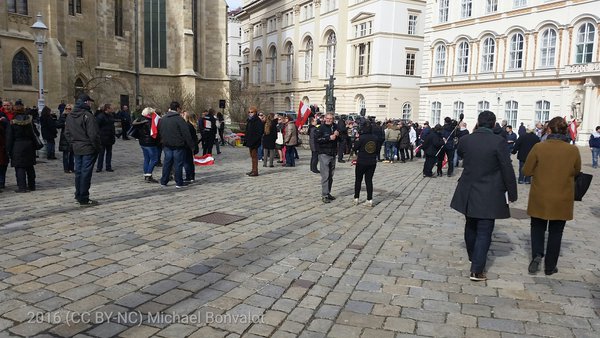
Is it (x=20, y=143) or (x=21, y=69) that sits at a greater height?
(x=21, y=69)

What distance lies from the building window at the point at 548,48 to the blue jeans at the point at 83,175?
3502cm

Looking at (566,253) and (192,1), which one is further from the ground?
(192,1)

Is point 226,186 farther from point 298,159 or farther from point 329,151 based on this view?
point 298,159

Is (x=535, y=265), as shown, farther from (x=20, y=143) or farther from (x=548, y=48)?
(x=548, y=48)

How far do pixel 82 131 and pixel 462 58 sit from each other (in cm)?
3870

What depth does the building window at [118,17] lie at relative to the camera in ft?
134

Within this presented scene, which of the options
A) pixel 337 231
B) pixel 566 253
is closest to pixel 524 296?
pixel 566 253

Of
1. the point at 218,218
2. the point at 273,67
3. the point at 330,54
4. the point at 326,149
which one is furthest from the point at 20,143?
the point at 273,67

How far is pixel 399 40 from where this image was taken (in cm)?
5147

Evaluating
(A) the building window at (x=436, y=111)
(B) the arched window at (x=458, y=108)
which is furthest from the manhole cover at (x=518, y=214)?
(A) the building window at (x=436, y=111)

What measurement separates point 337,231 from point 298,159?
11510 mm

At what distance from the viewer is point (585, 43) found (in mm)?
32844

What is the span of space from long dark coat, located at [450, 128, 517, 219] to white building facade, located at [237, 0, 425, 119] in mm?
47088

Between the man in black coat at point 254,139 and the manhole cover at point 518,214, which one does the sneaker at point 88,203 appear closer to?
the man in black coat at point 254,139
